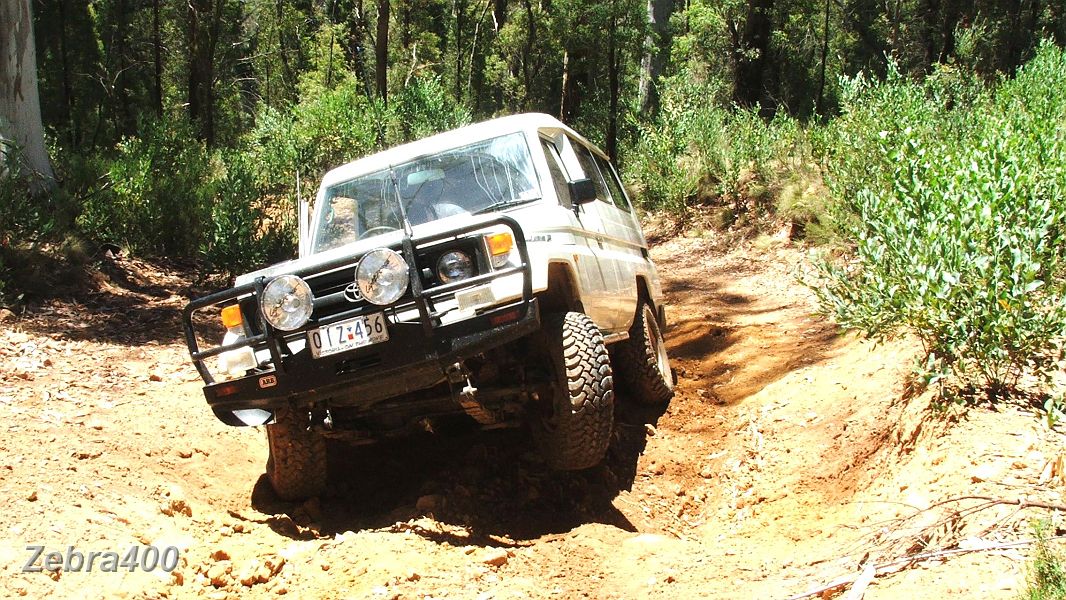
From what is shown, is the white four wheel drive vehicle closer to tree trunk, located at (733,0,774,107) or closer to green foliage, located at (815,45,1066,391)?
green foliage, located at (815,45,1066,391)

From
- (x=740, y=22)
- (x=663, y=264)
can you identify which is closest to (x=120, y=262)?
(x=663, y=264)

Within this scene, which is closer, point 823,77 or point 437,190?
point 437,190

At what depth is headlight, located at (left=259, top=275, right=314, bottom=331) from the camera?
4293 mm

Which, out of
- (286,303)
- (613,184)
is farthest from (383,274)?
(613,184)

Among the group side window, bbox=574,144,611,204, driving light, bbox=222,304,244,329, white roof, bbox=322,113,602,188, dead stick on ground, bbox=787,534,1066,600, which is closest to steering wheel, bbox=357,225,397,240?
white roof, bbox=322,113,602,188

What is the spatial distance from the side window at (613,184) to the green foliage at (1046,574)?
4765 millimetres

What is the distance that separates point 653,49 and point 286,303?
62.7 ft

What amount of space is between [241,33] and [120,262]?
24549 millimetres

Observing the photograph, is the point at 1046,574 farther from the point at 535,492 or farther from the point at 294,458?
the point at 294,458

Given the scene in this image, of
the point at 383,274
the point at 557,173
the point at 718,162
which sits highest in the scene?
the point at 557,173

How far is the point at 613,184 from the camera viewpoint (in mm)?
7727

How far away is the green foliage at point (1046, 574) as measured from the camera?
283 cm

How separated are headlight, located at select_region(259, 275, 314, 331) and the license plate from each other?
0.11 meters

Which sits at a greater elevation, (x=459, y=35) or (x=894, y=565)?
(x=459, y=35)
